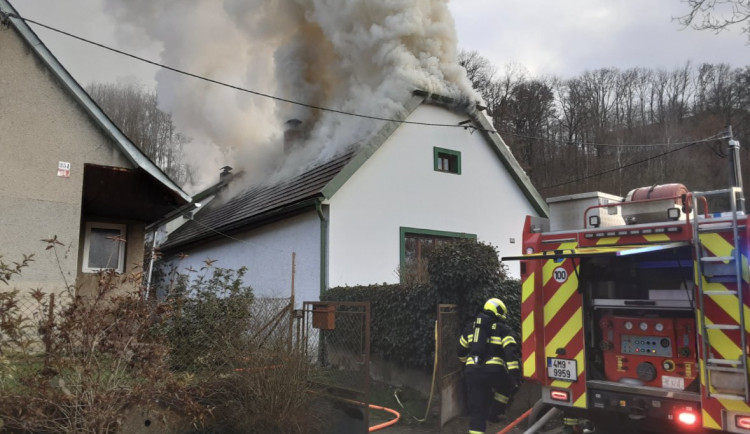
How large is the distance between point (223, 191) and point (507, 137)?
1971 cm

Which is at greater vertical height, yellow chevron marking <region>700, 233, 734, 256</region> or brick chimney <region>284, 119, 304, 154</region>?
brick chimney <region>284, 119, 304, 154</region>

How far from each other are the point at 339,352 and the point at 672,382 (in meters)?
3.68

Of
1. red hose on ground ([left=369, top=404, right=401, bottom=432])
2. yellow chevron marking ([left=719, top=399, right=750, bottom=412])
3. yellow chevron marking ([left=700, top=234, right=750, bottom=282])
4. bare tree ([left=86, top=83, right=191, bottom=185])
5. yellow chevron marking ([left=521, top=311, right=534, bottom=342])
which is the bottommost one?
red hose on ground ([left=369, top=404, right=401, bottom=432])

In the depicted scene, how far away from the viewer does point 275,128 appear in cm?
1778

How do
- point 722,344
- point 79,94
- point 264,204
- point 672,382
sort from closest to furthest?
1. point 722,344
2. point 672,382
3. point 79,94
4. point 264,204

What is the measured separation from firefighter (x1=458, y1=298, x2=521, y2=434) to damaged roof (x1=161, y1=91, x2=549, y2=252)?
5.42 meters

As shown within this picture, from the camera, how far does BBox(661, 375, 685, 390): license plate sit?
14.5ft

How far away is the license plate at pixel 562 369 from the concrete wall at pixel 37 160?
5.95 metres

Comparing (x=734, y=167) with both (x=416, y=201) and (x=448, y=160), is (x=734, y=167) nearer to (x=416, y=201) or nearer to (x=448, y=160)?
(x=416, y=201)

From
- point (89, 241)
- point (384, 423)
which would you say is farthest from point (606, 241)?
point (89, 241)

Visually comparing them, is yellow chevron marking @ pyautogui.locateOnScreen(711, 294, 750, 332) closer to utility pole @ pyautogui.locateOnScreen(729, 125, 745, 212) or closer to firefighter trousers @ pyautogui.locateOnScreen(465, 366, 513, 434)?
utility pole @ pyautogui.locateOnScreen(729, 125, 745, 212)

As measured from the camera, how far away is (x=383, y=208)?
461 inches

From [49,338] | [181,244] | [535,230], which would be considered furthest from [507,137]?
[49,338]

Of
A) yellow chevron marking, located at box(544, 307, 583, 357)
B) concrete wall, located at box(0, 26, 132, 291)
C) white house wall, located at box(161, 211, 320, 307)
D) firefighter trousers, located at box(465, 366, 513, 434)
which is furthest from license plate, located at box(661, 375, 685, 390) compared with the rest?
white house wall, located at box(161, 211, 320, 307)
